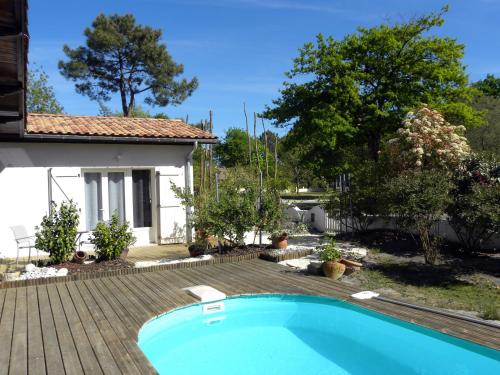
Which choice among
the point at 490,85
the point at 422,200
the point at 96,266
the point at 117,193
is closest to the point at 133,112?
the point at 117,193

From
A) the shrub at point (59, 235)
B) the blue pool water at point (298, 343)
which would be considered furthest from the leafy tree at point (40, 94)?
the blue pool water at point (298, 343)

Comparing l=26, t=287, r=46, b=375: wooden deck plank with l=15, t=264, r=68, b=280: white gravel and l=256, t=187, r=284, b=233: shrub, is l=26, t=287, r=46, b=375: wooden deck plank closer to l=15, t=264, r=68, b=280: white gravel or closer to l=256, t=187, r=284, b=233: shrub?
l=15, t=264, r=68, b=280: white gravel

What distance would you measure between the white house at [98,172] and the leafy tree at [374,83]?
617 cm

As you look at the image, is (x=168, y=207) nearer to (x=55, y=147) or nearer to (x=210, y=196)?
(x=210, y=196)

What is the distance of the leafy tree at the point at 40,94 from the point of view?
2923 cm

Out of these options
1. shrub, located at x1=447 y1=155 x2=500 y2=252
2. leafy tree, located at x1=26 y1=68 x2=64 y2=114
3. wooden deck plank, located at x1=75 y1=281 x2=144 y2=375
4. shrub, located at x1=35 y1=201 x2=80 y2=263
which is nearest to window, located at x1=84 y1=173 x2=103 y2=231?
shrub, located at x1=35 y1=201 x2=80 y2=263

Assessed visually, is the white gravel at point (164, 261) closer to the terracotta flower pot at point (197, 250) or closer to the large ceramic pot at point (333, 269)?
the terracotta flower pot at point (197, 250)

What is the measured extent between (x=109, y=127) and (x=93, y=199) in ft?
6.93

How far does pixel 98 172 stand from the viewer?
37.0 feet

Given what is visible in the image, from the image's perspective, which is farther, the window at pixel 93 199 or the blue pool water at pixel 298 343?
the window at pixel 93 199

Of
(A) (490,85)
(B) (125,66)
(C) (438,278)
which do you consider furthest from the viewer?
(A) (490,85)

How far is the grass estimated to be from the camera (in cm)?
645

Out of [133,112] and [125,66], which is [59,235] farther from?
[133,112]

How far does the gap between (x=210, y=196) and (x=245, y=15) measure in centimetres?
780
